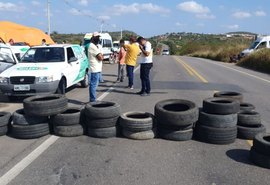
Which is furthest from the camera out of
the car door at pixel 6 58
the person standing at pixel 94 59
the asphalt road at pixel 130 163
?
the car door at pixel 6 58

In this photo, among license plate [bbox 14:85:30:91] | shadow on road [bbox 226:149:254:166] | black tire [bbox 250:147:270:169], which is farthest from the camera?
license plate [bbox 14:85:30:91]

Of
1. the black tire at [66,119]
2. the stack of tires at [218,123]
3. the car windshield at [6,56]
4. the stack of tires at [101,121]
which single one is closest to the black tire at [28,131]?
the black tire at [66,119]

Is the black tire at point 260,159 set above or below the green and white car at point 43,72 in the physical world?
below

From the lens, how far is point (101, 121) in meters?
6.97

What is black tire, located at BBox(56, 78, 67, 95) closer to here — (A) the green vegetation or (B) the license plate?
(B) the license plate

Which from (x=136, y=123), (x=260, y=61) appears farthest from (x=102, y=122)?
(x=260, y=61)

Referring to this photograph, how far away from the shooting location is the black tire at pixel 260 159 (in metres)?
5.46

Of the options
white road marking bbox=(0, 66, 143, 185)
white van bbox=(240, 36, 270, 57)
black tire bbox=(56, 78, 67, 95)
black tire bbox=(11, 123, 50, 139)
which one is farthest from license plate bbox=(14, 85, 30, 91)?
white van bbox=(240, 36, 270, 57)

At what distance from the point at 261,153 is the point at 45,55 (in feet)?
27.8

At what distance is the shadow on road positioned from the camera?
579cm

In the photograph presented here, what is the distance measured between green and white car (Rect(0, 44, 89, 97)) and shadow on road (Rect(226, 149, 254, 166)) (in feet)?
20.3

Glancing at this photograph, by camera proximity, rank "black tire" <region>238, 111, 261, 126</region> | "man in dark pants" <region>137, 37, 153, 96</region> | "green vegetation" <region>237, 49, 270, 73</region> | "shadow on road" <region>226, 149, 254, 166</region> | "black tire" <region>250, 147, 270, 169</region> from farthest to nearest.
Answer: "green vegetation" <region>237, 49, 270, 73</region> → "man in dark pants" <region>137, 37, 153, 96</region> → "black tire" <region>238, 111, 261, 126</region> → "shadow on road" <region>226, 149, 254, 166</region> → "black tire" <region>250, 147, 270, 169</region>

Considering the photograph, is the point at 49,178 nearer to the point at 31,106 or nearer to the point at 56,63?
the point at 31,106

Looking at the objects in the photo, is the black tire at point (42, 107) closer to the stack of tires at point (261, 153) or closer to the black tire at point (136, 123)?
the black tire at point (136, 123)
